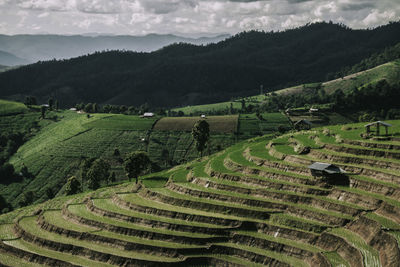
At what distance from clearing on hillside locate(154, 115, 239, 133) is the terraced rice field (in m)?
86.4

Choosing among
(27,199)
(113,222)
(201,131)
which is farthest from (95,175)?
(113,222)

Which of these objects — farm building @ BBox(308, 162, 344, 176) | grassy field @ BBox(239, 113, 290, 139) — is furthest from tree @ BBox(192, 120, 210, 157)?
farm building @ BBox(308, 162, 344, 176)

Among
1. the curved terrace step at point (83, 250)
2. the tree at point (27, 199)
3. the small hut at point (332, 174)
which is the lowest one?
the tree at point (27, 199)

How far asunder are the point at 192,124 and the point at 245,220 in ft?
396

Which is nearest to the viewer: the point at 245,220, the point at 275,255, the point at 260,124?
the point at 275,255

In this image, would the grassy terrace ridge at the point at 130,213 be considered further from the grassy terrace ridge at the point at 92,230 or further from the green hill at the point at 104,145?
the green hill at the point at 104,145

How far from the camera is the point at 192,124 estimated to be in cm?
18300

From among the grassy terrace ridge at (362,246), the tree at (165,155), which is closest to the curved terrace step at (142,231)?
the grassy terrace ridge at (362,246)

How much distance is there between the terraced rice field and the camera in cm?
5467

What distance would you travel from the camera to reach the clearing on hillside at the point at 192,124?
6806 inches

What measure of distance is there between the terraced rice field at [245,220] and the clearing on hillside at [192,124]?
283 ft

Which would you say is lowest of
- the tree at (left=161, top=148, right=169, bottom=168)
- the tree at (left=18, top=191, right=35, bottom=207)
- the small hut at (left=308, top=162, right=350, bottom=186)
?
the tree at (left=18, top=191, right=35, bottom=207)

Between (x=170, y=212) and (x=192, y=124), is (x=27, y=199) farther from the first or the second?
(x=192, y=124)

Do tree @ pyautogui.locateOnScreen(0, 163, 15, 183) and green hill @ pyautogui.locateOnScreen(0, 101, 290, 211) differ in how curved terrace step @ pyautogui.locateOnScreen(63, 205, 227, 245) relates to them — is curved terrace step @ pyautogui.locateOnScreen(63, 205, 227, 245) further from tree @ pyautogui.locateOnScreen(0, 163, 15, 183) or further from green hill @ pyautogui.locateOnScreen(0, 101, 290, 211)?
tree @ pyautogui.locateOnScreen(0, 163, 15, 183)
